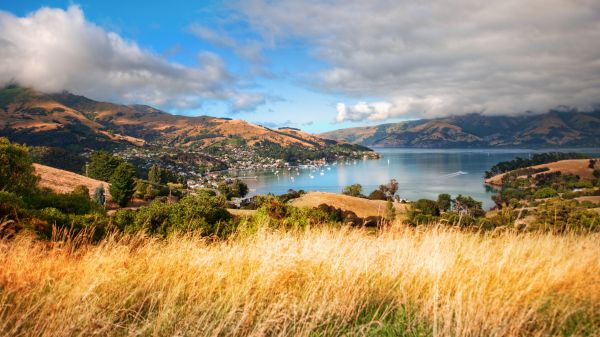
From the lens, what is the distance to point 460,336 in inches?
127

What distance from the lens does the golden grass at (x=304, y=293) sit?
344cm

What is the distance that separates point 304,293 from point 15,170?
40155 mm

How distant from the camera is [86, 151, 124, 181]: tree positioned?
10369cm

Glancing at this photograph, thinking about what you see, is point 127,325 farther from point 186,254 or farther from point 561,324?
point 561,324

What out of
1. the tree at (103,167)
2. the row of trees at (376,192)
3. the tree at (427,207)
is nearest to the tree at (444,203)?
the tree at (427,207)

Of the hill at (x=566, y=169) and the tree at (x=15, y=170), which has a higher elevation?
the tree at (x=15, y=170)

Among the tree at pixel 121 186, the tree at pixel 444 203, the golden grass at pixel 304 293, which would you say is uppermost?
the golden grass at pixel 304 293

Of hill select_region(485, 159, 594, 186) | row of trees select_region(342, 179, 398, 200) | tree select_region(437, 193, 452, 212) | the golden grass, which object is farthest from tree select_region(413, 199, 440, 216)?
hill select_region(485, 159, 594, 186)

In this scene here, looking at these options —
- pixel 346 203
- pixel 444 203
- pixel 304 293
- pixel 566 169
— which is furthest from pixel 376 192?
pixel 566 169

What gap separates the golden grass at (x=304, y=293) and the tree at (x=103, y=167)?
4303 inches

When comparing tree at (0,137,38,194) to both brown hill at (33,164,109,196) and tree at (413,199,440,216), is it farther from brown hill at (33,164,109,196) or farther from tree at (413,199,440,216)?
tree at (413,199,440,216)

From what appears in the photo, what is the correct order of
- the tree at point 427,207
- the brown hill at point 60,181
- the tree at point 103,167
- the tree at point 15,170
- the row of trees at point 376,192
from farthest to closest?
the row of trees at point 376,192 → the tree at point 103,167 → the tree at point 427,207 → the brown hill at point 60,181 → the tree at point 15,170

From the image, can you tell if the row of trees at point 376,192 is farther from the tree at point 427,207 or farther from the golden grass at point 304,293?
the golden grass at point 304,293

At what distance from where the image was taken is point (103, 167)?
344 ft
